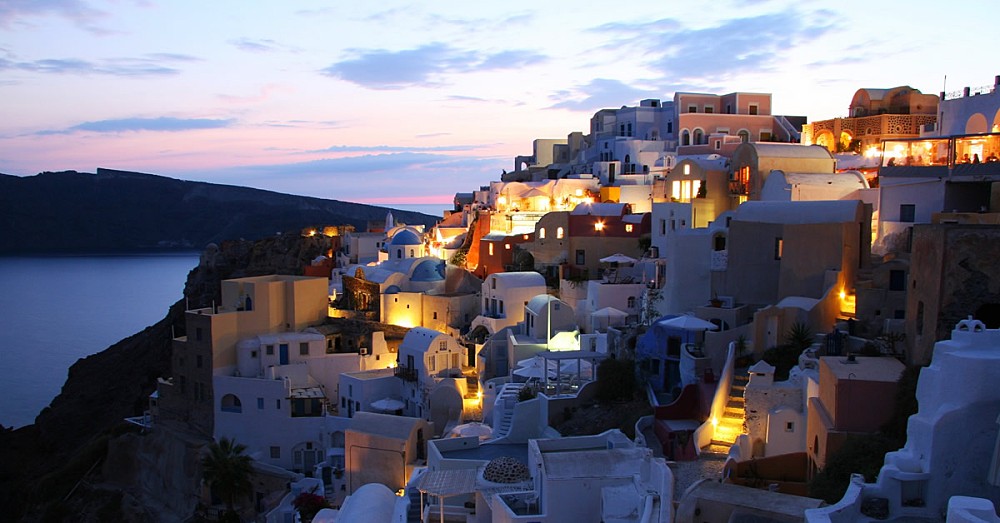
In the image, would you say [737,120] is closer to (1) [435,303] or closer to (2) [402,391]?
(1) [435,303]

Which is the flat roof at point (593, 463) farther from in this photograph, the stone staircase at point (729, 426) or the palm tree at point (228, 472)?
the palm tree at point (228, 472)

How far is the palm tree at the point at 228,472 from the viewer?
906 inches

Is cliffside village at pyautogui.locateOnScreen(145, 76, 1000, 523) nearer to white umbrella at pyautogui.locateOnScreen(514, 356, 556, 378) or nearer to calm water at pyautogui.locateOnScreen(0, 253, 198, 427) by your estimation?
white umbrella at pyautogui.locateOnScreen(514, 356, 556, 378)

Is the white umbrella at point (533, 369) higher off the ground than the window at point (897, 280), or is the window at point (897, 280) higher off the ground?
the window at point (897, 280)

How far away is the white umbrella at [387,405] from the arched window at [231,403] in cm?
444

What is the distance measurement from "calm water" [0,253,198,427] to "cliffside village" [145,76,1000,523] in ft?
106

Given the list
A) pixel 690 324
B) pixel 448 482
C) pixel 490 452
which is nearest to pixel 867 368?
pixel 690 324

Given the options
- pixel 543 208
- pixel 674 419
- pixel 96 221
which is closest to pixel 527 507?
pixel 674 419

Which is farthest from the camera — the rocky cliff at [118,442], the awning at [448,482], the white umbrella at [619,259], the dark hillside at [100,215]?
the dark hillside at [100,215]

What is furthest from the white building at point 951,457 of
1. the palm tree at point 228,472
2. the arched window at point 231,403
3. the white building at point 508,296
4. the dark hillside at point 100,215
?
the dark hillside at point 100,215

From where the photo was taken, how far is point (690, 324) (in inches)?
699

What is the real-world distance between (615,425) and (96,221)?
120 metres

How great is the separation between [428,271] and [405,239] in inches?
259

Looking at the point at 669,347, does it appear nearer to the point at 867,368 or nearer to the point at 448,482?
the point at 867,368
